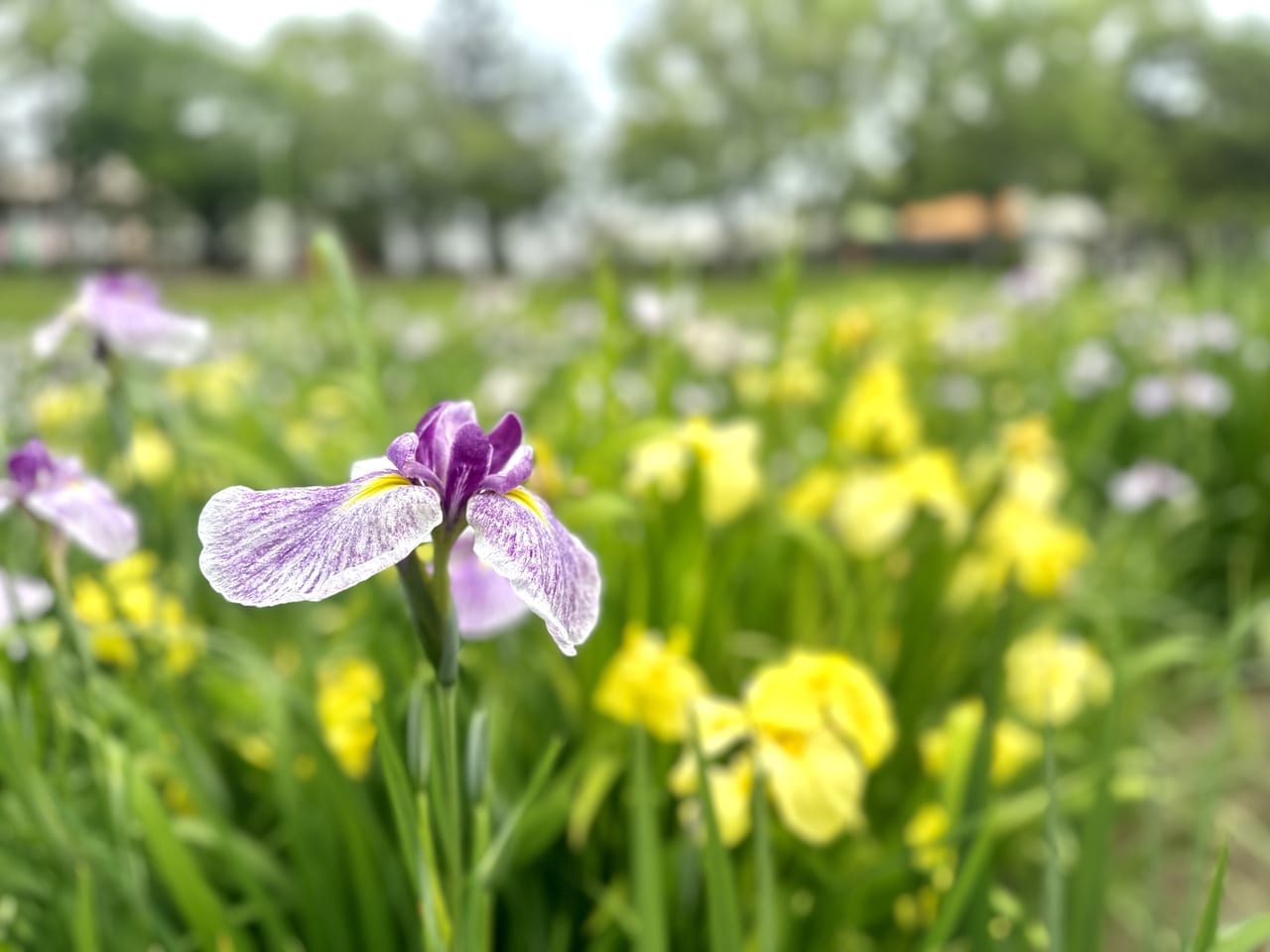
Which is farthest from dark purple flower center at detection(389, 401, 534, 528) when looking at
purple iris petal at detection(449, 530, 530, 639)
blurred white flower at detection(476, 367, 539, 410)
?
blurred white flower at detection(476, 367, 539, 410)

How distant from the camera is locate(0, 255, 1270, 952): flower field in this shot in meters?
0.66

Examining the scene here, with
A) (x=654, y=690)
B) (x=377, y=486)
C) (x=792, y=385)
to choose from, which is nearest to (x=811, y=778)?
(x=654, y=690)

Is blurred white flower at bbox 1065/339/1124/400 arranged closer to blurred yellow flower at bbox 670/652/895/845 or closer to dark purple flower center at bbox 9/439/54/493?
blurred yellow flower at bbox 670/652/895/845

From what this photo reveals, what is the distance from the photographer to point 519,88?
4328 centimetres

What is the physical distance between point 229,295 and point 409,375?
14.8 m

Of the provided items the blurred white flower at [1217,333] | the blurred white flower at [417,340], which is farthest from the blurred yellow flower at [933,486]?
the blurred white flower at [417,340]

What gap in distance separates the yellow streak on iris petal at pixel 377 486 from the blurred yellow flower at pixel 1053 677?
3.17ft

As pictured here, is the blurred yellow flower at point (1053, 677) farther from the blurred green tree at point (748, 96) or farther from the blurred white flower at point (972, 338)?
the blurred green tree at point (748, 96)

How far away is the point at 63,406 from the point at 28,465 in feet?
5.76

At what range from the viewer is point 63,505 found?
822 millimetres

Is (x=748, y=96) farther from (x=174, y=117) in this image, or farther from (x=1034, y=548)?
(x=1034, y=548)

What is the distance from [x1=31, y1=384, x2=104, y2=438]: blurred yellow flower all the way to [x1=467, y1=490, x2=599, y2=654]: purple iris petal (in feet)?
5.79

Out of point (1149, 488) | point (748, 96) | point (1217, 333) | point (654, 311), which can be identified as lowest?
point (1149, 488)

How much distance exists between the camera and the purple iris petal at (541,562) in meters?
0.49
